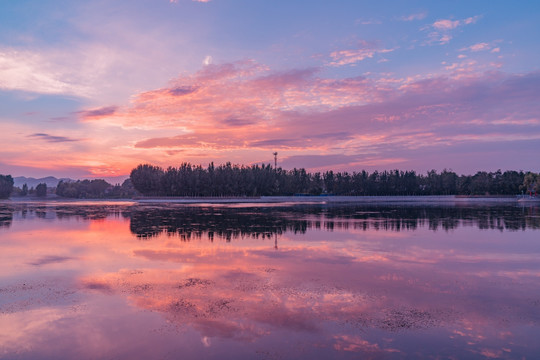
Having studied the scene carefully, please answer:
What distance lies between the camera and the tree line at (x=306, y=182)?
4668 inches

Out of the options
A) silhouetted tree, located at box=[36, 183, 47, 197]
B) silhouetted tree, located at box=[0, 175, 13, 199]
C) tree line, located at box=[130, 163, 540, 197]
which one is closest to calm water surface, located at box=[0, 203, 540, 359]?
tree line, located at box=[130, 163, 540, 197]

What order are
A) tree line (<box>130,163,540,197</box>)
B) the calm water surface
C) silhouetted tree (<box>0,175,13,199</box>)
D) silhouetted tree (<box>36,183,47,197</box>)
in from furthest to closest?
silhouetted tree (<box>36,183,47,197</box>) < silhouetted tree (<box>0,175,13,199</box>) < tree line (<box>130,163,540,197</box>) < the calm water surface

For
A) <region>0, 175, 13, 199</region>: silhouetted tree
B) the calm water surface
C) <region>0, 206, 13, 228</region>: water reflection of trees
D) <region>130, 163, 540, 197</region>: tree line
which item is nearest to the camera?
the calm water surface

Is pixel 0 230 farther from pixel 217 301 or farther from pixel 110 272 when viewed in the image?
pixel 217 301

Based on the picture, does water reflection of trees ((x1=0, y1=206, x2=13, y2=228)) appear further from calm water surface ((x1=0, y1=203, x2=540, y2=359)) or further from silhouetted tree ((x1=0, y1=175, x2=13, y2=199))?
silhouetted tree ((x1=0, y1=175, x2=13, y2=199))

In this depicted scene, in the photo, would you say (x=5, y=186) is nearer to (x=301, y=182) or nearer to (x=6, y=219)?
(x=301, y=182)

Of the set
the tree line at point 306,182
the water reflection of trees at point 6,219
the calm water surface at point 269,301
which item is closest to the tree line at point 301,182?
the tree line at point 306,182

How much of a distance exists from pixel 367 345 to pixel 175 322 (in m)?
4.46

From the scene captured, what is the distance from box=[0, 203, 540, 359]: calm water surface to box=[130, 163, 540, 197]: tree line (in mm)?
98421

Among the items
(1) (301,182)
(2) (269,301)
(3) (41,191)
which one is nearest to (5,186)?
(3) (41,191)

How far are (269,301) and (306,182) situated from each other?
424 ft

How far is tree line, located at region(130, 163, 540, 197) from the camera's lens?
118562 millimetres

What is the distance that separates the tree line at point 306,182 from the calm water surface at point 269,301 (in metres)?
98.4

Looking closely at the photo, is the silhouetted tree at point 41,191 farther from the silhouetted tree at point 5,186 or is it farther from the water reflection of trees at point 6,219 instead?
the water reflection of trees at point 6,219
